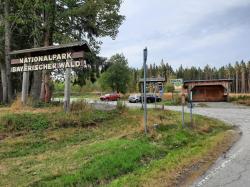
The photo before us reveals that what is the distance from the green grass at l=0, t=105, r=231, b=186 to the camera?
28.0 feet

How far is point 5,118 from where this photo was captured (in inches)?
554

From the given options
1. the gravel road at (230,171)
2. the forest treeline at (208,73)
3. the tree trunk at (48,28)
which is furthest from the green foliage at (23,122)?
the forest treeline at (208,73)

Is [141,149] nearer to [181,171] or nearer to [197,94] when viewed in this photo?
[181,171]

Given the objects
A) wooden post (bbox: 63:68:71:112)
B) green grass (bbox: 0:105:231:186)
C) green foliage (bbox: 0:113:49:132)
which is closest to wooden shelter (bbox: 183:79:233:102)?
green grass (bbox: 0:105:231:186)

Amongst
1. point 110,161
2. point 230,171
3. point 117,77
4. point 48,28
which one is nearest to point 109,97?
point 117,77

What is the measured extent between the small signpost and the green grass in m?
2.12

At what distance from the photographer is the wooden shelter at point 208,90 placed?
173ft

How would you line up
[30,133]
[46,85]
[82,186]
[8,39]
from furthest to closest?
[8,39]
[46,85]
[30,133]
[82,186]

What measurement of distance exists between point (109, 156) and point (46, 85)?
13.1 metres

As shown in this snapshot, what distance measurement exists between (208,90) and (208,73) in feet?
291

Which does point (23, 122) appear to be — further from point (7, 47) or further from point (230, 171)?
point (7, 47)

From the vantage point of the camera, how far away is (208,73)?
141000mm

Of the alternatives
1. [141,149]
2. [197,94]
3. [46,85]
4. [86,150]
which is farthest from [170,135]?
[197,94]

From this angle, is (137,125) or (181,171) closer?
(181,171)
